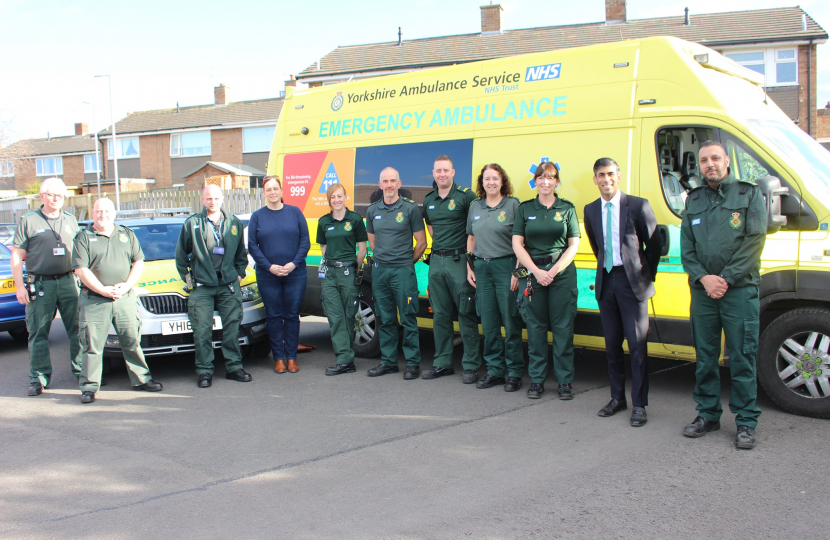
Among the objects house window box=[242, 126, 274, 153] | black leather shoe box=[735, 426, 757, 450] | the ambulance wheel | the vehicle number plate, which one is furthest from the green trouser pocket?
house window box=[242, 126, 274, 153]

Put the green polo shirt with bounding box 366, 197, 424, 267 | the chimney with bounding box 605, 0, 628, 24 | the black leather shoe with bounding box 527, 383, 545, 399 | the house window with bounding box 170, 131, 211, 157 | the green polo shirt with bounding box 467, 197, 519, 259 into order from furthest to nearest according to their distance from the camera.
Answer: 1. the house window with bounding box 170, 131, 211, 157
2. the chimney with bounding box 605, 0, 628, 24
3. the green polo shirt with bounding box 366, 197, 424, 267
4. the green polo shirt with bounding box 467, 197, 519, 259
5. the black leather shoe with bounding box 527, 383, 545, 399

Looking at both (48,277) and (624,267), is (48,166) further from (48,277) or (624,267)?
(624,267)

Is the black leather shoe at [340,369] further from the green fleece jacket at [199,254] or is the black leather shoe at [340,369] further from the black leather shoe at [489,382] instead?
the black leather shoe at [489,382]

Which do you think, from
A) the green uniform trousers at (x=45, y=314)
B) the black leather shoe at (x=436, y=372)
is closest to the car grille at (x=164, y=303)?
the green uniform trousers at (x=45, y=314)

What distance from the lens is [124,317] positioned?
20.4 feet

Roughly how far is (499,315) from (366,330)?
1.99m

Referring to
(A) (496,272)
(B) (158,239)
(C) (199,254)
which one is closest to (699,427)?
(A) (496,272)

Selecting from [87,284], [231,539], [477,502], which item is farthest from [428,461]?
[87,284]

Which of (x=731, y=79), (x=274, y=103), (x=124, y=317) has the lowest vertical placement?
(x=124, y=317)

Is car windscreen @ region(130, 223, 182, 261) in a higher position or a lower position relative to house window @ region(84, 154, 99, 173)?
lower

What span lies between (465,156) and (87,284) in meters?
3.67

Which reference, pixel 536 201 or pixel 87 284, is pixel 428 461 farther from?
pixel 87 284

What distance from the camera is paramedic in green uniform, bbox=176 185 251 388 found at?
6520 millimetres

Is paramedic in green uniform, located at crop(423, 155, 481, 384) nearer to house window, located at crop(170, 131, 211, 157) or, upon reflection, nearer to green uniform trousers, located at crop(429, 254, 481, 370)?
green uniform trousers, located at crop(429, 254, 481, 370)
